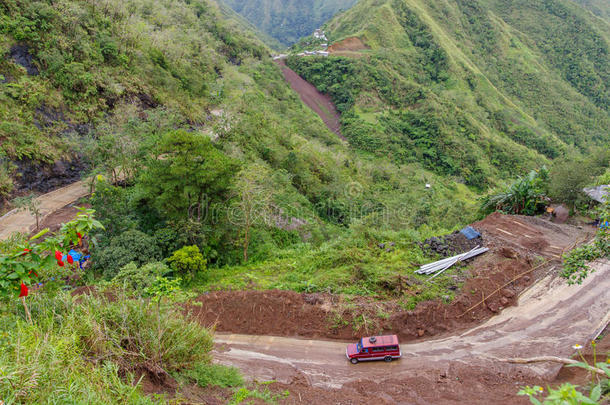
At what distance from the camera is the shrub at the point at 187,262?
15145 millimetres

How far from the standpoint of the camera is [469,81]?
2810 inches

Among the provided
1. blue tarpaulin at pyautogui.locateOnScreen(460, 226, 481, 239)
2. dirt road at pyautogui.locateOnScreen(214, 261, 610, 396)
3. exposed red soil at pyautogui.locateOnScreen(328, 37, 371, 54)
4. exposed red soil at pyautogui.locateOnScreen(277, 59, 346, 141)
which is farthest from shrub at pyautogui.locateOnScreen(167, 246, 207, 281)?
exposed red soil at pyautogui.locateOnScreen(328, 37, 371, 54)

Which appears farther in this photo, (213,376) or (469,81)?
(469,81)

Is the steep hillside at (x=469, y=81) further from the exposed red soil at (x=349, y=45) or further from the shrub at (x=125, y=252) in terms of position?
the shrub at (x=125, y=252)

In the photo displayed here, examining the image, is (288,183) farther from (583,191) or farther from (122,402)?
(122,402)

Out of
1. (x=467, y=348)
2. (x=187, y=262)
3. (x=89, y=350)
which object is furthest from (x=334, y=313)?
(x=89, y=350)

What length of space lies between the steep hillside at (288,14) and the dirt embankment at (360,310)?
6111 inches

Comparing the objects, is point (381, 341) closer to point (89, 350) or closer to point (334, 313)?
point (334, 313)

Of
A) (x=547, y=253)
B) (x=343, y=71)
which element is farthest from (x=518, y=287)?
(x=343, y=71)

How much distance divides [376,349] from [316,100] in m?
58.3

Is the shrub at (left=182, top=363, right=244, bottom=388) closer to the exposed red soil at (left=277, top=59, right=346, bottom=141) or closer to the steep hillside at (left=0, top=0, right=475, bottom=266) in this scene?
the steep hillside at (left=0, top=0, right=475, bottom=266)

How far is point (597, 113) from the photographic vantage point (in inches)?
3027

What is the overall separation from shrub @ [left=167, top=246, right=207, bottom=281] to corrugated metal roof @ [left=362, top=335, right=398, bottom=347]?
25.5 feet

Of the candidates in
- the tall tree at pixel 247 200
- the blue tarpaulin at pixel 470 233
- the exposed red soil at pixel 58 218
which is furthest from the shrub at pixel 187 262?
the blue tarpaulin at pixel 470 233
